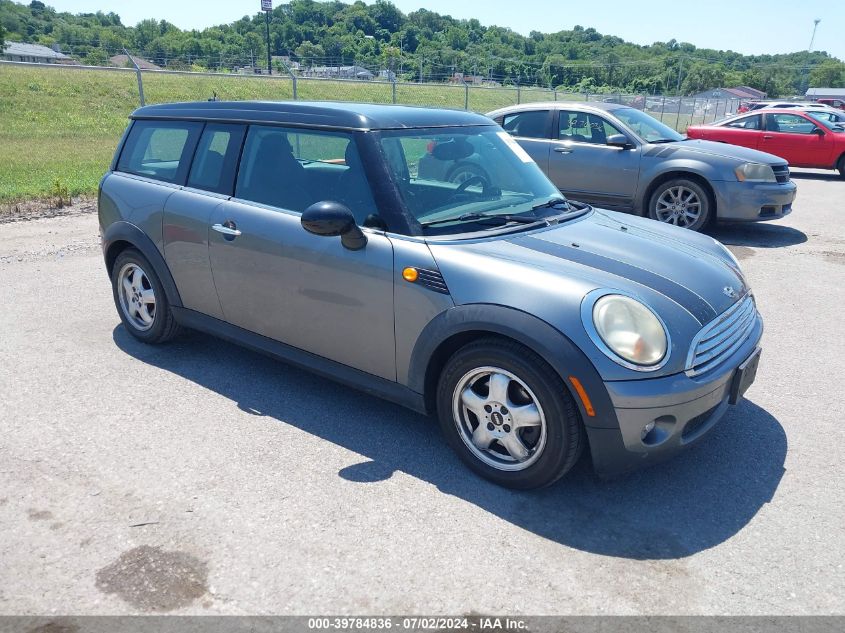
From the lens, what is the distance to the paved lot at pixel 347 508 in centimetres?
256

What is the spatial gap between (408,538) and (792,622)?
→ 57.5 inches

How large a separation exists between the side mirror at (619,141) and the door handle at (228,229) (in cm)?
629

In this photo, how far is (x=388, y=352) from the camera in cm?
350

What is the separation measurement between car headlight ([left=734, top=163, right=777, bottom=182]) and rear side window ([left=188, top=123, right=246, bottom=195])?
22.2 feet

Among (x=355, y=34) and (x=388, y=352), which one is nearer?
(x=388, y=352)

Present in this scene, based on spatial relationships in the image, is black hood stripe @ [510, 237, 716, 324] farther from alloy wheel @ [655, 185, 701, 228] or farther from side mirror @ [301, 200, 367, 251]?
alloy wheel @ [655, 185, 701, 228]

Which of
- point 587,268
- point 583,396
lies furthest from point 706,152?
point 583,396

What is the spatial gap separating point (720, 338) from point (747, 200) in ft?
20.3

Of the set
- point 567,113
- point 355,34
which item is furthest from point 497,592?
point 355,34

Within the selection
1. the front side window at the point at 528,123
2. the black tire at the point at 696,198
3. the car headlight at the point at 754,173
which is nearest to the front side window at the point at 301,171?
the black tire at the point at 696,198

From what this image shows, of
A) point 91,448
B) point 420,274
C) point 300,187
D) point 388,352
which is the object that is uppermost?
point 300,187

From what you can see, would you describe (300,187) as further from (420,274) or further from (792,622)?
(792,622)

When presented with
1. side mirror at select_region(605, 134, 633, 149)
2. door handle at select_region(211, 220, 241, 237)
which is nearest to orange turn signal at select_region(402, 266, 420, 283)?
door handle at select_region(211, 220, 241, 237)

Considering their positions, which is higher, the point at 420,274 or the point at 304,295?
the point at 420,274
